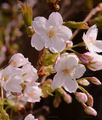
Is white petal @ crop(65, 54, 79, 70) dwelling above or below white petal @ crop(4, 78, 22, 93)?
above

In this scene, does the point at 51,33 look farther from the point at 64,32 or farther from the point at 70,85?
the point at 70,85

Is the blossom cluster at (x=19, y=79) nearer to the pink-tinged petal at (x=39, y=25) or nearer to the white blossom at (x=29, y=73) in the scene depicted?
the white blossom at (x=29, y=73)

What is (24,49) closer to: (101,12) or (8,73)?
(101,12)

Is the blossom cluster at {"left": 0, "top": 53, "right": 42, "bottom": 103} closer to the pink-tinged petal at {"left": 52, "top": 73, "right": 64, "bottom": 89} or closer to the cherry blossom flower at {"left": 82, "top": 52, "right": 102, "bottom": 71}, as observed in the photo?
the pink-tinged petal at {"left": 52, "top": 73, "right": 64, "bottom": 89}

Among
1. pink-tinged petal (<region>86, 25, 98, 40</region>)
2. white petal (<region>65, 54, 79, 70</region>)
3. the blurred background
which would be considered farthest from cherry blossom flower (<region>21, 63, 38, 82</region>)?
the blurred background

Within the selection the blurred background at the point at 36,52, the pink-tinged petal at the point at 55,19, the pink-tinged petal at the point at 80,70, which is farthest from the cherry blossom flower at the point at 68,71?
the blurred background at the point at 36,52

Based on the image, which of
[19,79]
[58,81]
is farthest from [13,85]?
[58,81]

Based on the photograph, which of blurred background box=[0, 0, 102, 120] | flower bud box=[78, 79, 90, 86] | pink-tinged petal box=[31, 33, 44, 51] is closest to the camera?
pink-tinged petal box=[31, 33, 44, 51]
